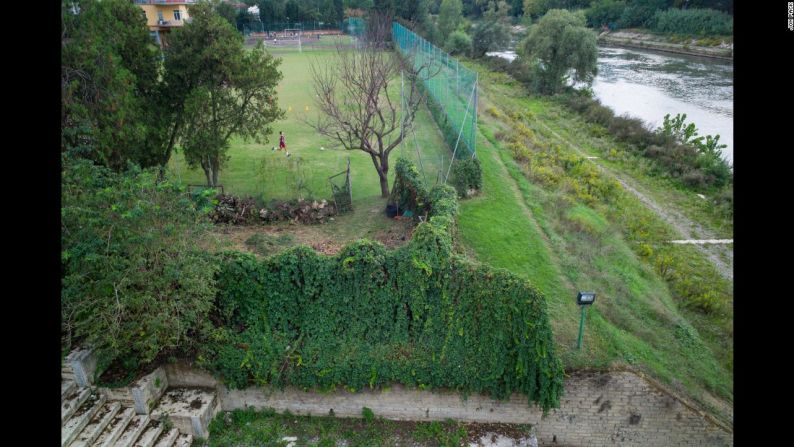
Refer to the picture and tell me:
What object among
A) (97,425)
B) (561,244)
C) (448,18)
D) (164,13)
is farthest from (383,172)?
(448,18)

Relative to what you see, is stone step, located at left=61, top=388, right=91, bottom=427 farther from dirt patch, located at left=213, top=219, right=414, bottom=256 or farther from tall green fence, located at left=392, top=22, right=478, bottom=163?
tall green fence, located at left=392, top=22, right=478, bottom=163

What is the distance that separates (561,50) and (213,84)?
24.2 meters

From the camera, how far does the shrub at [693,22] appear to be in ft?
142

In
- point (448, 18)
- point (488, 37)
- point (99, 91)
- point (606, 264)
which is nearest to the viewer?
point (99, 91)

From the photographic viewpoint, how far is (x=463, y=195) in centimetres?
1528

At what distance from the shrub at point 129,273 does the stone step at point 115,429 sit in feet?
2.58

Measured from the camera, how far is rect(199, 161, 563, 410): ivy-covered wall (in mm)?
8414

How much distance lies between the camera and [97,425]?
25.6 feet

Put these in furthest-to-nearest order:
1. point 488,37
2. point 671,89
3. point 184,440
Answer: point 488,37 < point 671,89 < point 184,440

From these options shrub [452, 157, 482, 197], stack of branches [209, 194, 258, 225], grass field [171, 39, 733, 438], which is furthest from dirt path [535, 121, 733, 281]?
stack of branches [209, 194, 258, 225]

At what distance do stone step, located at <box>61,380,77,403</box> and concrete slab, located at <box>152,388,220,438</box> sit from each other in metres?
1.27

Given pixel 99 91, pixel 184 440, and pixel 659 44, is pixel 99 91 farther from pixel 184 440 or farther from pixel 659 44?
pixel 659 44
